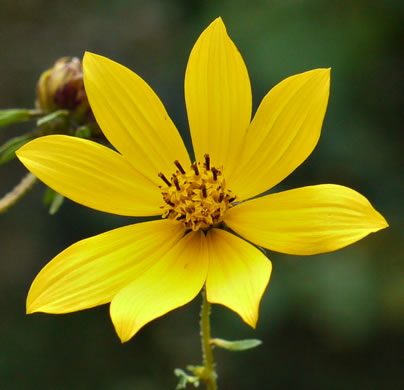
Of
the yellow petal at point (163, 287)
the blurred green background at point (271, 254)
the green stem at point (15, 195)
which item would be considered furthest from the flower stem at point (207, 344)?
the blurred green background at point (271, 254)

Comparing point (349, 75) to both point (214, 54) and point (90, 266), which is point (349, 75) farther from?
point (90, 266)

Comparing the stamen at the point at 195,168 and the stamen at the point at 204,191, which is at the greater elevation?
the stamen at the point at 195,168

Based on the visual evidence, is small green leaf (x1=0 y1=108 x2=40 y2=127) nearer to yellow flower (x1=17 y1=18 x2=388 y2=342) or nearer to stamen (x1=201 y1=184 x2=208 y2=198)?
yellow flower (x1=17 y1=18 x2=388 y2=342)

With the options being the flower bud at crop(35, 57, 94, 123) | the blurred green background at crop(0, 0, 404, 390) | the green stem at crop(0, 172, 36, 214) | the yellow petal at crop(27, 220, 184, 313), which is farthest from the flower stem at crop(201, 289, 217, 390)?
the blurred green background at crop(0, 0, 404, 390)

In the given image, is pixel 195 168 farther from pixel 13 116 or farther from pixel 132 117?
pixel 13 116

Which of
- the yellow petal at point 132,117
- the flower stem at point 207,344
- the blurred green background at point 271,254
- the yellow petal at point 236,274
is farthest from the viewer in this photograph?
the blurred green background at point 271,254

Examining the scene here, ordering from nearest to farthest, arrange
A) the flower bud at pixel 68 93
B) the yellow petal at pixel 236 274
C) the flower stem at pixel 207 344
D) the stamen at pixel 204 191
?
the yellow petal at pixel 236 274 < the flower stem at pixel 207 344 < the stamen at pixel 204 191 < the flower bud at pixel 68 93

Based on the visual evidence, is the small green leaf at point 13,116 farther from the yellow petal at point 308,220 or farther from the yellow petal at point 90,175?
the yellow petal at point 308,220

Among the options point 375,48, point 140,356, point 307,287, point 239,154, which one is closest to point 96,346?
point 140,356
